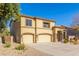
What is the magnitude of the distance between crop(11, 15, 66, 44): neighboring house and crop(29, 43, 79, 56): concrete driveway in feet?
1.63

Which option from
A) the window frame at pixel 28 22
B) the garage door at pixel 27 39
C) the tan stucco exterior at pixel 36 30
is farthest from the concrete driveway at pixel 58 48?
the window frame at pixel 28 22

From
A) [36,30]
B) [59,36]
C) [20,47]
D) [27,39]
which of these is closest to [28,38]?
[27,39]

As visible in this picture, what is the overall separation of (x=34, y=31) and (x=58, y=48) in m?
1.91

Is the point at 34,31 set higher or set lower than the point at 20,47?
higher

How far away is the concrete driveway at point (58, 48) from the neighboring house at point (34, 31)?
50 cm

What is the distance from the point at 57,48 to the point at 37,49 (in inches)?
56.5

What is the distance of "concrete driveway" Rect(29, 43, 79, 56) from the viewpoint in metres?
11.5

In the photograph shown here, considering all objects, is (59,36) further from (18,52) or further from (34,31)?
(18,52)

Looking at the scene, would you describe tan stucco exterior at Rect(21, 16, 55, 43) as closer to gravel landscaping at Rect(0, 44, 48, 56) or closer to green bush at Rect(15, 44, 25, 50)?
green bush at Rect(15, 44, 25, 50)

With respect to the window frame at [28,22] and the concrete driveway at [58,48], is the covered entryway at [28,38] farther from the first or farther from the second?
the window frame at [28,22]

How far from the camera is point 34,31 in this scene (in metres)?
13.1

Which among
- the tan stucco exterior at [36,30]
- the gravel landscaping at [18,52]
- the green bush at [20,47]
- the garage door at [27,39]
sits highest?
the tan stucco exterior at [36,30]

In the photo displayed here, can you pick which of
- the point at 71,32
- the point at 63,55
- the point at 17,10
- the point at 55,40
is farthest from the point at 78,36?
the point at 17,10

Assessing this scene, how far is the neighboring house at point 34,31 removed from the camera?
40.4ft
